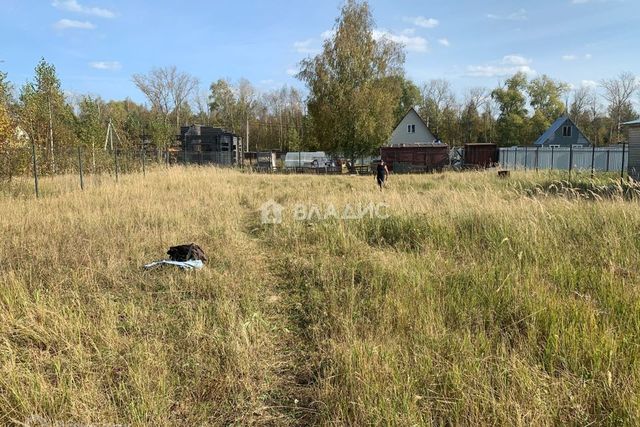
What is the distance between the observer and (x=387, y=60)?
37.3 metres

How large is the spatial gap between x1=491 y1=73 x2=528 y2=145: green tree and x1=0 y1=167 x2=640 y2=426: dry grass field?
63.5 metres

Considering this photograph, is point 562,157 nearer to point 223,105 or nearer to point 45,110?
point 45,110

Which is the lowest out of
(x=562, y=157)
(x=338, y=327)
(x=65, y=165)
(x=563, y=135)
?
(x=338, y=327)

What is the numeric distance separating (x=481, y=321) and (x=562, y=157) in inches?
1442

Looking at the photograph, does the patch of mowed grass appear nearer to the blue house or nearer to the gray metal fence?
the gray metal fence

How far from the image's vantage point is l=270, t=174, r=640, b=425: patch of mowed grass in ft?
7.78

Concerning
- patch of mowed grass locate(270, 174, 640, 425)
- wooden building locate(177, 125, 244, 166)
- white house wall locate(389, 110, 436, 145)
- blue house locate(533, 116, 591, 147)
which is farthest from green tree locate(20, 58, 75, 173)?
blue house locate(533, 116, 591, 147)

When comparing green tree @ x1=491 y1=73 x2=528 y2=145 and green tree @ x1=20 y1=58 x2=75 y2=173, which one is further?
green tree @ x1=491 y1=73 x2=528 y2=145

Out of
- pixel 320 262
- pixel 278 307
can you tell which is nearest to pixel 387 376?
pixel 278 307

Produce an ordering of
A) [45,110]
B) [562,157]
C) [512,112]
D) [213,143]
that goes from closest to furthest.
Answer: [45,110], [562,157], [213,143], [512,112]

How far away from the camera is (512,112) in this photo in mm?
66312

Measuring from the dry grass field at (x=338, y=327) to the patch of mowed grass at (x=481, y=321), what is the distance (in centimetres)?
2

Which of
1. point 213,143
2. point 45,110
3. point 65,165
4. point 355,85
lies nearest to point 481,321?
point 65,165

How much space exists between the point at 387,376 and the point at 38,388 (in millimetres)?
2254
